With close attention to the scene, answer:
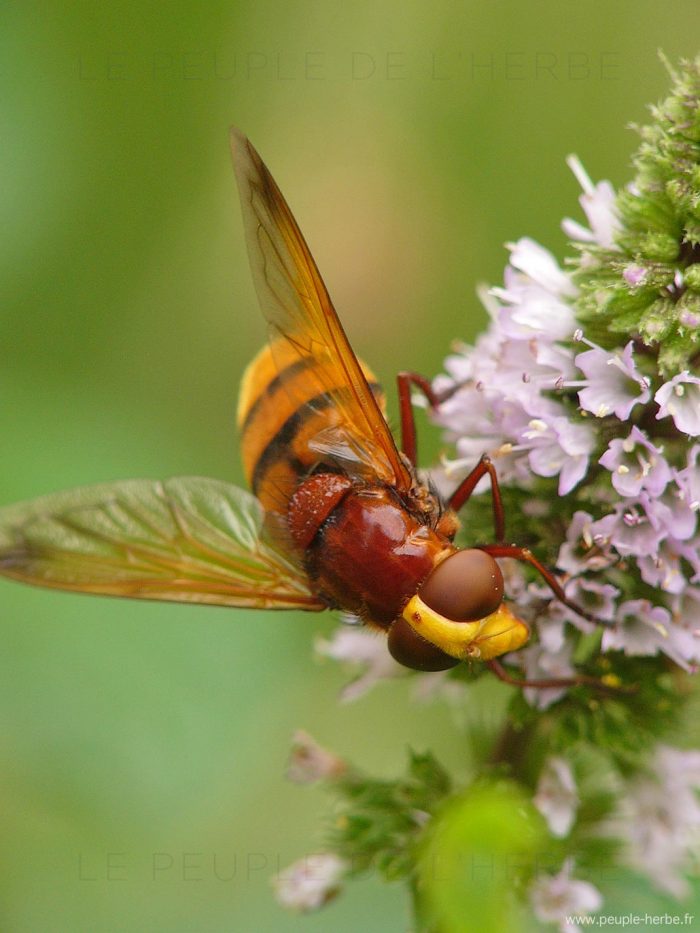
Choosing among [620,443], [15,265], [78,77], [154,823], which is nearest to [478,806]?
[620,443]

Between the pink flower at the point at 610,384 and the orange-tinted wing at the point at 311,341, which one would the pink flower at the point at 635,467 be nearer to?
the pink flower at the point at 610,384

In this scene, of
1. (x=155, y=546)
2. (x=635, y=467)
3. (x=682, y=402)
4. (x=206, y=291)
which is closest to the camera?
(x=682, y=402)

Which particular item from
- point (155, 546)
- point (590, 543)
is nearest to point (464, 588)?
point (590, 543)

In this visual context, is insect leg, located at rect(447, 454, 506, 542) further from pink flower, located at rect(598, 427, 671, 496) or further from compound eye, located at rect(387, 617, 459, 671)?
compound eye, located at rect(387, 617, 459, 671)

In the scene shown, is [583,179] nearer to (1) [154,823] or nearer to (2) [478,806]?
(2) [478,806]

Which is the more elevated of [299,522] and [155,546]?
[155,546]

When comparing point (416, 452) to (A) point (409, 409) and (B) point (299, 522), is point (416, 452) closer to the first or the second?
(A) point (409, 409)

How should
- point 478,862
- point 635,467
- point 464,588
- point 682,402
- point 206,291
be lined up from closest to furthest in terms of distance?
1. point 478,862
2. point 464,588
3. point 682,402
4. point 635,467
5. point 206,291
